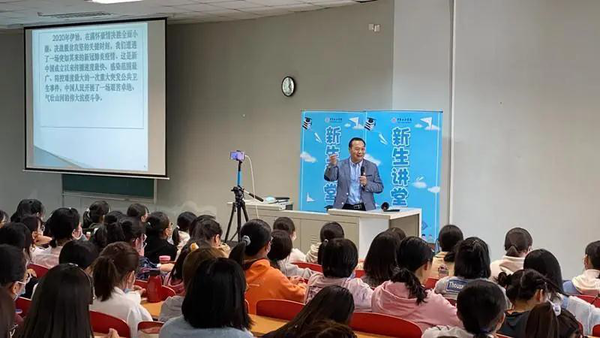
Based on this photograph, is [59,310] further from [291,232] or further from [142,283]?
[291,232]

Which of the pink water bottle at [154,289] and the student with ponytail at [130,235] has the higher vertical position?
the student with ponytail at [130,235]

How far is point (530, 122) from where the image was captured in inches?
278

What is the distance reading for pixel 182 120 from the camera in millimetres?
9914

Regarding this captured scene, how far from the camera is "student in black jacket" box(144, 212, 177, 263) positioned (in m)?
5.17

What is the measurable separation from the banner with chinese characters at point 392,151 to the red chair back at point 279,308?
4.12m

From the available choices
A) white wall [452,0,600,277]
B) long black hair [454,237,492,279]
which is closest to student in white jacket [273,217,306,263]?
long black hair [454,237,492,279]

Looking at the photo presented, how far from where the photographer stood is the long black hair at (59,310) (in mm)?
2354

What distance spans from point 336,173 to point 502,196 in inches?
67.7

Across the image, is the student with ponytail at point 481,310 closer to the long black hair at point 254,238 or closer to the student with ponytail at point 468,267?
the student with ponytail at point 468,267

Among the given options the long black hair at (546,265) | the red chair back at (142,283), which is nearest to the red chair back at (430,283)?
the long black hair at (546,265)

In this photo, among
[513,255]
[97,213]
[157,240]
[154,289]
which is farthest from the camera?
[97,213]

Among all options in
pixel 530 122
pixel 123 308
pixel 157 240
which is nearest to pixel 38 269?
pixel 157 240

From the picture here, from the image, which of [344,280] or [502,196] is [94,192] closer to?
[502,196]

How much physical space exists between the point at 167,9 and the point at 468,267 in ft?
19.8
